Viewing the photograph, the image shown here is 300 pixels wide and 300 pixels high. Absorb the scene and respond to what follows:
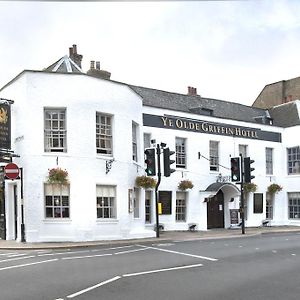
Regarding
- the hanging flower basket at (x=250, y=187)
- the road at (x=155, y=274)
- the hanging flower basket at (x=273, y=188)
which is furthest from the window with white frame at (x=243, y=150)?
the road at (x=155, y=274)

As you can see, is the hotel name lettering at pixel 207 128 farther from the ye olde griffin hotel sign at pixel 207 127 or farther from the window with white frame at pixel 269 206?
the window with white frame at pixel 269 206

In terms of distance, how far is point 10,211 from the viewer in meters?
22.7

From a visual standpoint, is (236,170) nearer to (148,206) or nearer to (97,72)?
(148,206)

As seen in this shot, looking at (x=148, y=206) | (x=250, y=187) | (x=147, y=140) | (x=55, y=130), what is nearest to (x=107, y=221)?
(x=55, y=130)

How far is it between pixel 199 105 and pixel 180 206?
7667mm

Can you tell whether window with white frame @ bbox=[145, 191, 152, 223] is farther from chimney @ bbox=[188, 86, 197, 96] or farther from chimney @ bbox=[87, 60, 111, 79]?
chimney @ bbox=[188, 86, 197, 96]

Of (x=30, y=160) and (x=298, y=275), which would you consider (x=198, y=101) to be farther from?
(x=298, y=275)

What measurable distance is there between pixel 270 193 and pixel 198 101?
8.23 m

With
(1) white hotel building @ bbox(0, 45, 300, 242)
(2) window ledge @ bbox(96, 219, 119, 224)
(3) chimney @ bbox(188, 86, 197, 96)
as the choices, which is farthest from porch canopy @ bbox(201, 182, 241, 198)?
(3) chimney @ bbox(188, 86, 197, 96)

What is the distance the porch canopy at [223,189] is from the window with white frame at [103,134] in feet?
28.1

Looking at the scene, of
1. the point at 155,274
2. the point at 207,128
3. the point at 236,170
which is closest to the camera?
the point at 155,274

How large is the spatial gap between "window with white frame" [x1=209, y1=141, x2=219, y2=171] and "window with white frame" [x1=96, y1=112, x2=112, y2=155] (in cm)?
948

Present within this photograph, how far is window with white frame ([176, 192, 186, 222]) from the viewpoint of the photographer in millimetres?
28547

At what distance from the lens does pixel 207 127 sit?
1198 inches
